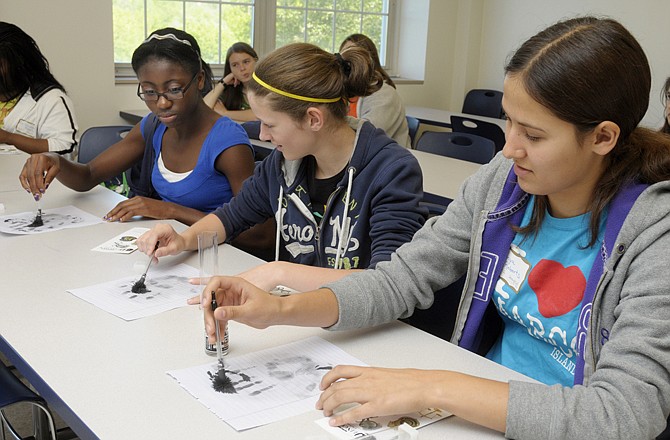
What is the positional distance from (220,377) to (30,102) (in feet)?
8.70

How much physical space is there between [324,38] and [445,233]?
459cm

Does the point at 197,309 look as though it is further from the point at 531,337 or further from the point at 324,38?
the point at 324,38

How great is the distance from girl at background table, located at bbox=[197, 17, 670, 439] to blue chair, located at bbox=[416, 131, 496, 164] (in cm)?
209

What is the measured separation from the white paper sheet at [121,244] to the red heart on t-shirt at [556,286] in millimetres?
1051

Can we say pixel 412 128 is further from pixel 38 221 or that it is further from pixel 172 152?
pixel 38 221

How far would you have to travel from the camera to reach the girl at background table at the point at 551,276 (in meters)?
0.98

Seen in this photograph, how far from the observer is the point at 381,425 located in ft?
3.37

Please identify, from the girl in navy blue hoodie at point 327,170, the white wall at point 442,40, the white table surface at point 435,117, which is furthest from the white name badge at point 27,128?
the white table surface at point 435,117

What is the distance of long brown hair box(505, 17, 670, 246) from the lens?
1.07 m

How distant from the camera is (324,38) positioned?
18.8 feet

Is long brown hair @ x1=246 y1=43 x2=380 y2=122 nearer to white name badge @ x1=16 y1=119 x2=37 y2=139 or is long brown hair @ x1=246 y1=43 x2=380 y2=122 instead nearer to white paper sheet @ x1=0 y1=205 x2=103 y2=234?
white paper sheet @ x1=0 y1=205 x2=103 y2=234

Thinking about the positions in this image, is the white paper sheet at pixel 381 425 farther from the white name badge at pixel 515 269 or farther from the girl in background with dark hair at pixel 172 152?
the girl in background with dark hair at pixel 172 152

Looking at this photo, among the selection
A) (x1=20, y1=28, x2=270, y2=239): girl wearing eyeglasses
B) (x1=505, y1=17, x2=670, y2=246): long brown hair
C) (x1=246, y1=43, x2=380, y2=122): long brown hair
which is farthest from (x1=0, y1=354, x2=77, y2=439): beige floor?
(x1=505, y1=17, x2=670, y2=246): long brown hair

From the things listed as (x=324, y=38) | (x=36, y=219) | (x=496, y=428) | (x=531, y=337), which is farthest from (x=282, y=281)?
(x=324, y=38)
